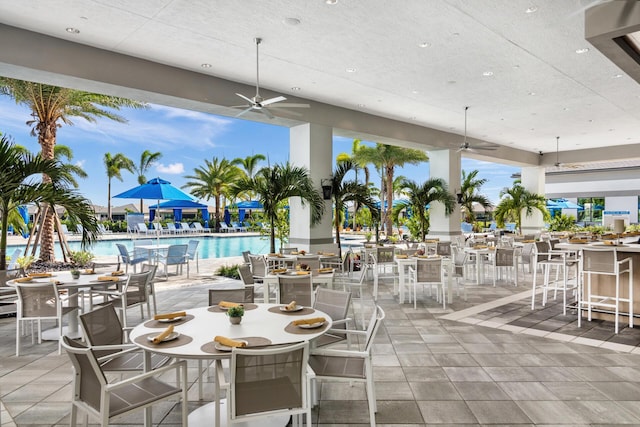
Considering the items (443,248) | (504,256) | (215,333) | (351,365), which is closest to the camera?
(215,333)

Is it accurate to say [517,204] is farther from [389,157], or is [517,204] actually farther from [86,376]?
[86,376]

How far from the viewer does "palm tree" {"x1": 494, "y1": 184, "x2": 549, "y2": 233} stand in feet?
55.9

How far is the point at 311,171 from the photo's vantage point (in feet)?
32.1

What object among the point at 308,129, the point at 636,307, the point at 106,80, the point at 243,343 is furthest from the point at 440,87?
the point at 243,343

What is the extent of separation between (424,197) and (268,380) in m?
11.6

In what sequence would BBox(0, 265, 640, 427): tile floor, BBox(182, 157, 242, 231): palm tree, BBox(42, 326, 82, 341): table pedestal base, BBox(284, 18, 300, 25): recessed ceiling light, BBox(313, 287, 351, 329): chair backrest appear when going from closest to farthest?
BBox(0, 265, 640, 427): tile floor, BBox(313, 287, 351, 329): chair backrest, BBox(42, 326, 82, 341): table pedestal base, BBox(284, 18, 300, 25): recessed ceiling light, BBox(182, 157, 242, 231): palm tree

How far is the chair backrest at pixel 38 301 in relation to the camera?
4438mm

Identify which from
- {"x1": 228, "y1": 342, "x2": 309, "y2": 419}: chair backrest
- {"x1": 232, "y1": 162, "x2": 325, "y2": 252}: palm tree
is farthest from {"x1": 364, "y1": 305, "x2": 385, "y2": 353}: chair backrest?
{"x1": 232, "y1": 162, "x2": 325, "y2": 252}: palm tree

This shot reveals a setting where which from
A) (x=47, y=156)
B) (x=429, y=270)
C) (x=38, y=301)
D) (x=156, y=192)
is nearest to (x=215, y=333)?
(x=38, y=301)

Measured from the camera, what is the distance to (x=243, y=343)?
2.41 meters

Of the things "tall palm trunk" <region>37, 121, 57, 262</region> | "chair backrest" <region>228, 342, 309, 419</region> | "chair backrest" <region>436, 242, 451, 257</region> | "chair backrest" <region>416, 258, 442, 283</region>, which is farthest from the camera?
"tall palm trunk" <region>37, 121, 57, 262</region>

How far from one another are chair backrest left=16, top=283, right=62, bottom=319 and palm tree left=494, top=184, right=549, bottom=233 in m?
16.6

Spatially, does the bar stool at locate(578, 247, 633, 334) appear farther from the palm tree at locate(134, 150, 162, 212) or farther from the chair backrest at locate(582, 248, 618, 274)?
the palm tree at locate(134, 150, 162, 212)

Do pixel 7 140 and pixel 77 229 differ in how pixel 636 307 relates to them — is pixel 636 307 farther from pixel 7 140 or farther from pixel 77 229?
pixel 7 140
